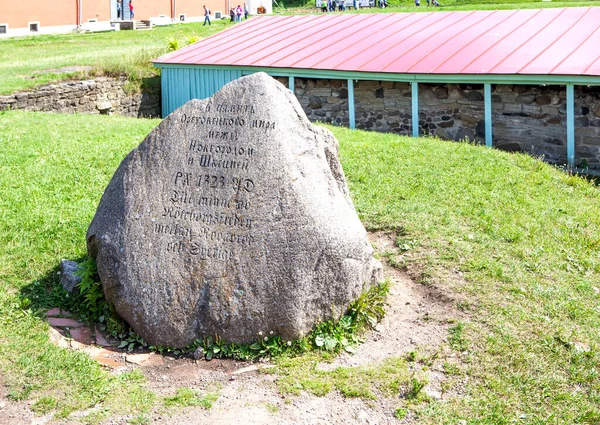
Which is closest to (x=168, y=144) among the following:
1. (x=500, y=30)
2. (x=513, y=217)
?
(x=513, y=217)

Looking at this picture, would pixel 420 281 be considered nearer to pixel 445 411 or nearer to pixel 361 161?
pixel 445 411

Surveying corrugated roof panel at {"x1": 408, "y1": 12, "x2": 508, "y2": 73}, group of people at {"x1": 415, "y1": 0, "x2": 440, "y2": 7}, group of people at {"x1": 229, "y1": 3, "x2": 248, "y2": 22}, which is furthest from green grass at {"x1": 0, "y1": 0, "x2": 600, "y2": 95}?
corrugated roof panel at {"x1": 408, "y1": 12, "x2": 508, "y2": 73}

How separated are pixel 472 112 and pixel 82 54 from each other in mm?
16509

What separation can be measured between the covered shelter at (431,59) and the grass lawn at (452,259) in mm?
2729

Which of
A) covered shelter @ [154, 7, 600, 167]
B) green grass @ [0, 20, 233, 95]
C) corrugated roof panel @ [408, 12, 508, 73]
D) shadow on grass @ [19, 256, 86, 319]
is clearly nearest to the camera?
shadow on grass @ [19, 256, 86, 319]

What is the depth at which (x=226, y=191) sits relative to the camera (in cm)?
633

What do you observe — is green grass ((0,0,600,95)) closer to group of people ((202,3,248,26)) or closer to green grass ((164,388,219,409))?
group of people ((202,3,248,26))

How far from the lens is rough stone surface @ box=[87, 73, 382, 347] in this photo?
612 centimetres

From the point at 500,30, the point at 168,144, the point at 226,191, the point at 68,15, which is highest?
the point at 68,15

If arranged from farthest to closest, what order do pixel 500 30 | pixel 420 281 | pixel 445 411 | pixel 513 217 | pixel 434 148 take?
pixel 500 30
pixel 434 148
pixel 513 217
pixel 420 281
pixel 445 411

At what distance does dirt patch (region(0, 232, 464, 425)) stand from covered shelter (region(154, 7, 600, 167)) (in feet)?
28.5

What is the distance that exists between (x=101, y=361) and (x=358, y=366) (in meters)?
2.17

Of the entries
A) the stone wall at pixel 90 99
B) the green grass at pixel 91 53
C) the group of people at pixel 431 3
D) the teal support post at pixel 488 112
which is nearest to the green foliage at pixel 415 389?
the teal support post at pixel 488 112

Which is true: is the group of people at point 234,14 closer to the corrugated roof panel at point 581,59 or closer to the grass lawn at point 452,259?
the corrugated roof panel at point 581,59
